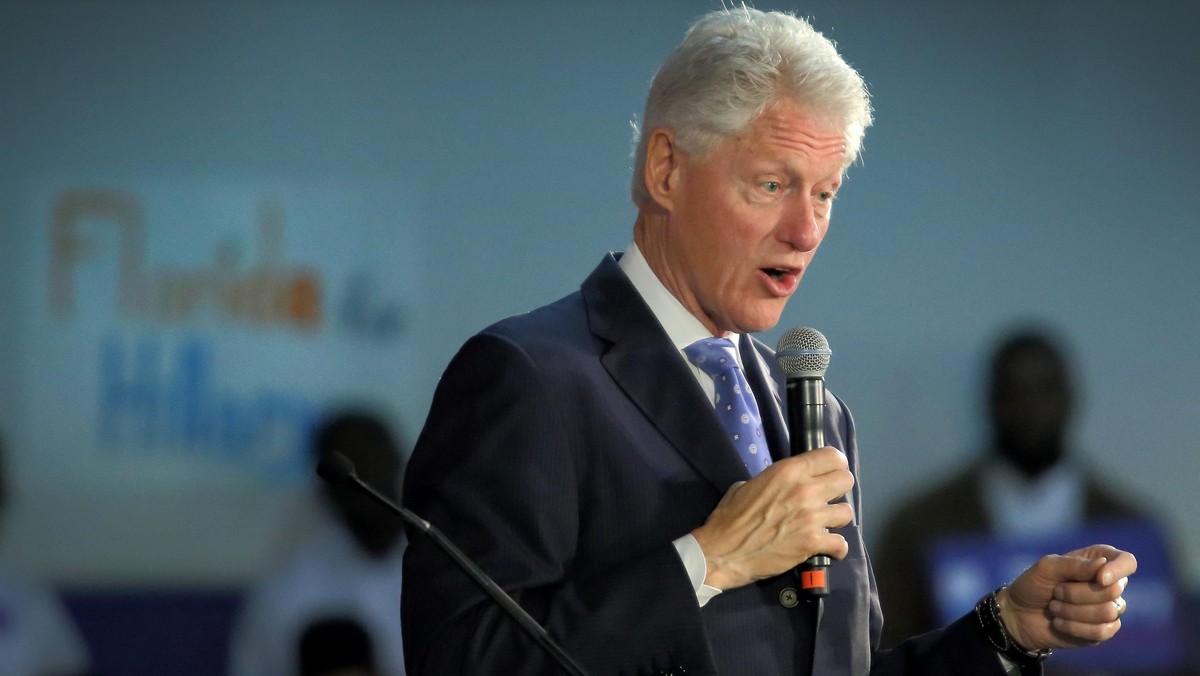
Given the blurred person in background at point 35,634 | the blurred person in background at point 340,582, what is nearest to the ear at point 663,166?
the blurred person in background at point 340,582

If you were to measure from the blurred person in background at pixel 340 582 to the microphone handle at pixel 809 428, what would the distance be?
85.3 inches

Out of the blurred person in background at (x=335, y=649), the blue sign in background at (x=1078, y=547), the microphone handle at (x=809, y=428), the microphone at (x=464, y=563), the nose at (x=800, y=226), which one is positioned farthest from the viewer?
the blue sign in background at (x=1078, y=547)

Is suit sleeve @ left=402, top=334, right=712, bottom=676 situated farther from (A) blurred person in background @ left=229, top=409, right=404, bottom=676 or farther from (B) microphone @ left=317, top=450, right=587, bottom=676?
(A) blurred person in background @ left=229, top=409, right=404, bottom=676

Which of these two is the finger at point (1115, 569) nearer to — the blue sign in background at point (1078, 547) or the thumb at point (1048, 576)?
the thumb at point (1048, 576)

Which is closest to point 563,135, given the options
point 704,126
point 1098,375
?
point 1098,375

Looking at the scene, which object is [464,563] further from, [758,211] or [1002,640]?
[1002,640]

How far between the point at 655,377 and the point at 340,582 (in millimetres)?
2263

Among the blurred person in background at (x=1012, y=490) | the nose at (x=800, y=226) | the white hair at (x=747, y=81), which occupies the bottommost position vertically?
the blurred person in background at (x=1012, y=490)

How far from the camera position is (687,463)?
5.31 ft

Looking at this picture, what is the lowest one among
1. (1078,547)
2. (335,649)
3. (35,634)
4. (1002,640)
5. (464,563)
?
(35,634)

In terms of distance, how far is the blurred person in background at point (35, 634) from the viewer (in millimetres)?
3686

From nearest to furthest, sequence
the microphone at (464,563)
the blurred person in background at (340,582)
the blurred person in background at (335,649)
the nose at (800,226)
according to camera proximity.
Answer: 1. the microphone at (464,563)
2. the nose at (800,226)
3. the blurred person in background at (335,649)
4. the blurred person in background at (340,582)

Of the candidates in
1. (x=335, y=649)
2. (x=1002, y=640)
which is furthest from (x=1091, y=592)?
(x=335, y=649)

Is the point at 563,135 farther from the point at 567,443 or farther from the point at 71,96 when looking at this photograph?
the point at 567,443
